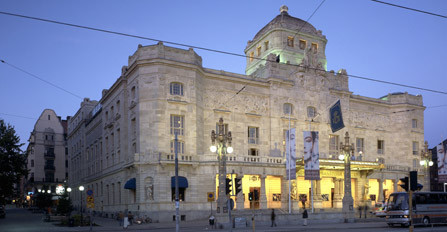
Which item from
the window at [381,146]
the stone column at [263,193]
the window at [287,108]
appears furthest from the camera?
the window at [381,146]

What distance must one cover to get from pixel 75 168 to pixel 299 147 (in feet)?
157

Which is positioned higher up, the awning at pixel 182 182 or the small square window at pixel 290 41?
the small square window at pixel 290 41

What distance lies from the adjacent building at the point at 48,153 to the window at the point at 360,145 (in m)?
70.7

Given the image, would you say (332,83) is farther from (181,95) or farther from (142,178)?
(142,178)

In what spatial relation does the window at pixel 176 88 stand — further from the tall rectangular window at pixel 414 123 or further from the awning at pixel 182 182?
the tall rectangular window at pixel 414 123

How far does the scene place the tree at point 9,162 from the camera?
47594 millimetres

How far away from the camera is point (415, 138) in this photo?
65000 millimetres

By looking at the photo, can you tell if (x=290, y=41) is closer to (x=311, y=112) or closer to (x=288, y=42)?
(x=288, y=42)

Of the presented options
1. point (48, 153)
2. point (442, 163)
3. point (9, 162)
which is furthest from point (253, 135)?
point (48, 153)

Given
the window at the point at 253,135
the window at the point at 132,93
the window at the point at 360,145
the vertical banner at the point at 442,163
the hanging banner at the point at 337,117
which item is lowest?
the vertical banner at the point at 442,163

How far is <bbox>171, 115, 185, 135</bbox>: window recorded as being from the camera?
1763 inches

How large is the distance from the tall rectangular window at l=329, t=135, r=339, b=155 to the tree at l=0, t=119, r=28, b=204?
126ft

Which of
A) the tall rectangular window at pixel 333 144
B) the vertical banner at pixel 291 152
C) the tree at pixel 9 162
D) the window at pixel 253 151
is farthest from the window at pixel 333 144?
the tree at pixel 9 162

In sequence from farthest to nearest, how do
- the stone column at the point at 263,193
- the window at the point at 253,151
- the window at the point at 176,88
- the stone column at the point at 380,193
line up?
the stone column at the point at 380,193 < the window at the point at 253,151 < the stone column at the point at 263,193 < the window at the point at 176,88
